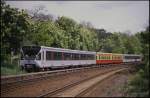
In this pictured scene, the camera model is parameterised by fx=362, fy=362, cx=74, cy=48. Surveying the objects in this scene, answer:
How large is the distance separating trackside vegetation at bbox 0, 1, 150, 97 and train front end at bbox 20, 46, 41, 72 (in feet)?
2.35

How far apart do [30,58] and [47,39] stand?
1651 centimetres

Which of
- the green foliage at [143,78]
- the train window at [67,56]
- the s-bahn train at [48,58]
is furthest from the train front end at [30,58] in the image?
the green foliage at [143,78]

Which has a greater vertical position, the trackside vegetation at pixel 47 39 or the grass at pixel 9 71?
the trackside vegetation at pixel 47 39

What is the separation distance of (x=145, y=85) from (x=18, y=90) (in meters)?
10.4

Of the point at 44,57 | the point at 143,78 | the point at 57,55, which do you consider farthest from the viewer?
the point at 57,55

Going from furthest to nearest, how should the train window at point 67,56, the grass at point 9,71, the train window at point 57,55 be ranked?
the train window at point 67,56 < the train window at point 57,55 < the grass at point 9,71

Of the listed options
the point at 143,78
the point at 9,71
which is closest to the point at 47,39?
the point at 9,71

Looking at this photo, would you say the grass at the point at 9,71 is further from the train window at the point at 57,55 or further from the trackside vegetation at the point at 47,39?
the train window at the point at 57,55

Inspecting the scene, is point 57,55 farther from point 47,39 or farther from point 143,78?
point 143,78

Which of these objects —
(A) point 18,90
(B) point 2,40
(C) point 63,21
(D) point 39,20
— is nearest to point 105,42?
(C) point 63,21

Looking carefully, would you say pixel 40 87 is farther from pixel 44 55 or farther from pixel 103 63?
pixel 103 63

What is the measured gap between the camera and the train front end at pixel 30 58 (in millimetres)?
35000

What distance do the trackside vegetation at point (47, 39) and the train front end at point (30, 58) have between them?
A: 72 centimetres

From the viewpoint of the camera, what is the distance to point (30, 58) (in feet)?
116
